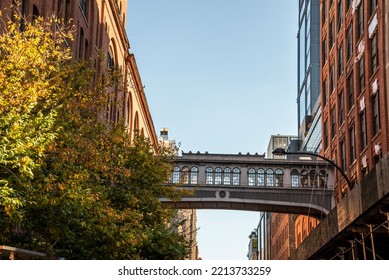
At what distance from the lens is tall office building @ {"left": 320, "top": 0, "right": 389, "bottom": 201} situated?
4041 cm

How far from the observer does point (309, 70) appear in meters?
87.8

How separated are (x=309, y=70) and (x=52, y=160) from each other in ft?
225

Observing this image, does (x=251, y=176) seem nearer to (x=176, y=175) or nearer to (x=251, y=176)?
(x=251, y=176)

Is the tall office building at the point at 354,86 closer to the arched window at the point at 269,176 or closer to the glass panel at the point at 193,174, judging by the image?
the arched window at the point at 269,176

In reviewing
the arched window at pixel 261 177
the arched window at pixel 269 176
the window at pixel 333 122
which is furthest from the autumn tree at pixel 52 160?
the arched window at pixel 269 176

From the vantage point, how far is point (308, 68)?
292 feet

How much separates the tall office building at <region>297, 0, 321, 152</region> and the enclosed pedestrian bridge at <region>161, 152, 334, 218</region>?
1668 cm

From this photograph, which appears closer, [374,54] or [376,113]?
[376,113]

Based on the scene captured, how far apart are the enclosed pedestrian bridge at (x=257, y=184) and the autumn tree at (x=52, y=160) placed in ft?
89.8

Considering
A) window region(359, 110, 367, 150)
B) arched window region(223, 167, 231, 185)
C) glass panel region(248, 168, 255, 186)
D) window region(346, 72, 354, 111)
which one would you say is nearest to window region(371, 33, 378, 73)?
window region(359, 110, 367, 150)

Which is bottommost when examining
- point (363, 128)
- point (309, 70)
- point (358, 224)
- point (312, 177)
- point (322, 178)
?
point (358, 224)

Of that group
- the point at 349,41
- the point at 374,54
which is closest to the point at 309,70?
the point at 349,41

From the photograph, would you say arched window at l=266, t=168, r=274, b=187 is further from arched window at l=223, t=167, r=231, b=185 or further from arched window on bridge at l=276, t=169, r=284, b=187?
arched window at l=223, t=167, r=231, b=185

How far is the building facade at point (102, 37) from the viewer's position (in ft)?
115
